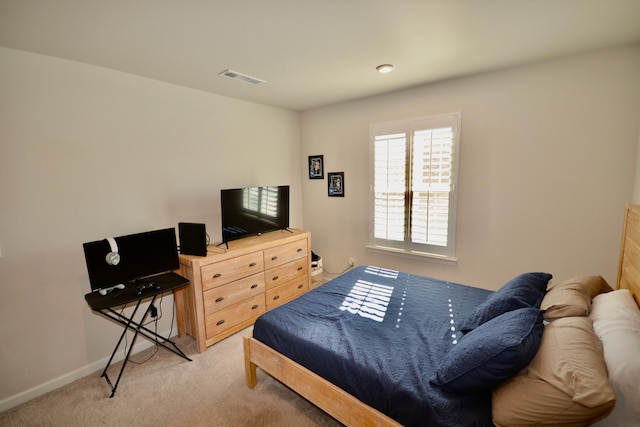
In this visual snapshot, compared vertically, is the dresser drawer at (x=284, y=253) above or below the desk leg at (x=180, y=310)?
above

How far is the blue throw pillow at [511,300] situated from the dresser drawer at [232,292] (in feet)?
6.51

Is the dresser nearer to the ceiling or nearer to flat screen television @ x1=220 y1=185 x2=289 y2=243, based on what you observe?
flat screen television @ x1=220 y1=185 x2=289 y2=243

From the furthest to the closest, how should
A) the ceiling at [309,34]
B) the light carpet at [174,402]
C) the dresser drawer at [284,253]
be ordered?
the dresser drawer at [284,253] < the light carpet at [174,402] < the ceiling at [309,34]

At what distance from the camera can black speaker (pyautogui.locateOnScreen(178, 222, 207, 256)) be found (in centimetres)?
264

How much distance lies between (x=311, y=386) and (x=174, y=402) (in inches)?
43.6

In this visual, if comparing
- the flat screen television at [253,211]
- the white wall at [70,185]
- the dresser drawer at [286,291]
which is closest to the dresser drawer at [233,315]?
the dresser drawer at [286,291]

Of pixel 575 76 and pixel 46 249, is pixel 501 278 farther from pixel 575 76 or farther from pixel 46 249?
pixel 46 249

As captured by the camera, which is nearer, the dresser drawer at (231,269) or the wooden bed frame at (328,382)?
the wooden bed frame at (328,382)

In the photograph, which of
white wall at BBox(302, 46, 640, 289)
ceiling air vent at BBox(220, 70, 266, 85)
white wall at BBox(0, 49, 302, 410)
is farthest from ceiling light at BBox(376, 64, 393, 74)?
white wall at BBox(0, 49, 302, 410)

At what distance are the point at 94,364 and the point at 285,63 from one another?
3048mm

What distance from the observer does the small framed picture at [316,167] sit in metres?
4.10

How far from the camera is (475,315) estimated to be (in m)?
1.78

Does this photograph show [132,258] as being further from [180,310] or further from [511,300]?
[511,300]

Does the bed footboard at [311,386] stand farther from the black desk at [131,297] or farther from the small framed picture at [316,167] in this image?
the small framed picture at [316,167]
